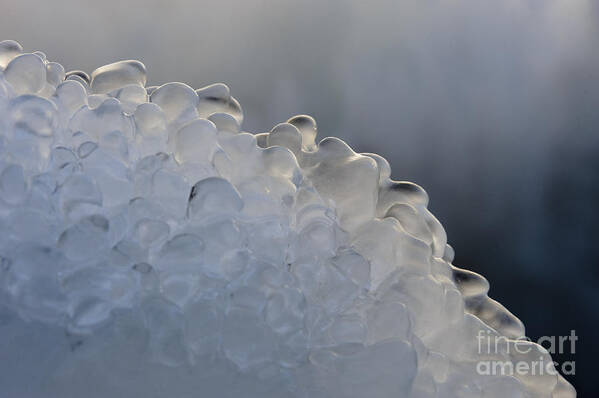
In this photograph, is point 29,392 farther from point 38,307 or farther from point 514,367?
point 514,367

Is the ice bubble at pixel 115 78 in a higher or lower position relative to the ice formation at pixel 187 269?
higher

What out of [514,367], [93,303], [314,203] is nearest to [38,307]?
[93,303]

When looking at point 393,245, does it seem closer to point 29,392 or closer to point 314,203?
point 314,203

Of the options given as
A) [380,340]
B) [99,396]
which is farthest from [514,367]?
[99,396]

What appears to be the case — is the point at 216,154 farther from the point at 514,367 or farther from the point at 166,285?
the point at 514,367

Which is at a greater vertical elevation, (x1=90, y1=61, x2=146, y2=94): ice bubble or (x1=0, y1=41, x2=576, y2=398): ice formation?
(x1=90, y1=61, x2=146, y2=94): ice bubble
